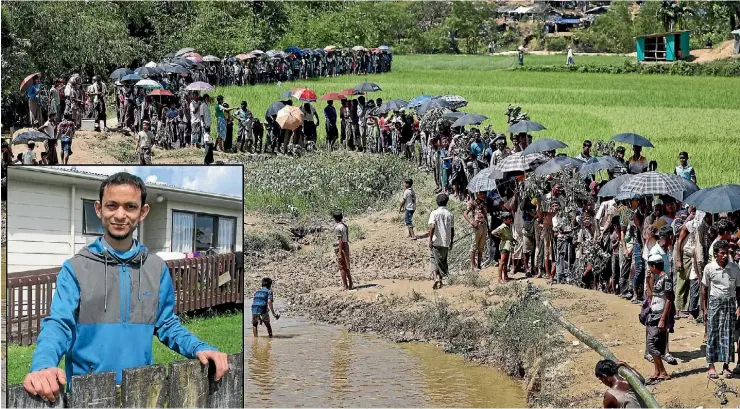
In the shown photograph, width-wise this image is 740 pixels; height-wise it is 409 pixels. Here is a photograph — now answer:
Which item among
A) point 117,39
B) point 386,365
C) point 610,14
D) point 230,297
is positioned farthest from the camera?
point 610,14

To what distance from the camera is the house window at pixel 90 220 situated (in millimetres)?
5223

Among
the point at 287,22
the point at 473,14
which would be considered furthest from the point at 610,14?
the point at 287,22

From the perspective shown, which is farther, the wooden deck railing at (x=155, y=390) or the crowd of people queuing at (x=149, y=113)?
the crowd of people queuing at (x=149, y=113)

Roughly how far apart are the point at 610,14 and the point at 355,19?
89.3 ft

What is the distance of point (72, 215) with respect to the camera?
534cm

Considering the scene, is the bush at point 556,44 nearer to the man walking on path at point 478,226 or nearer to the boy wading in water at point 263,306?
the man walking on path at point 478,226

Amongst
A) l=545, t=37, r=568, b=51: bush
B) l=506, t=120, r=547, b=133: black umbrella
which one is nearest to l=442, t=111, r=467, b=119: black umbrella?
l=506, t=120, r=547, b=133: black umbrella

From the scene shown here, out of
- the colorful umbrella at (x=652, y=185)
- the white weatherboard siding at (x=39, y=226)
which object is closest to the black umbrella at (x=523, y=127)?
the colorful umbrella at (x=652, y=185)

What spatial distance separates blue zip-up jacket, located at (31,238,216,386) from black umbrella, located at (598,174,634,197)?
370 inches

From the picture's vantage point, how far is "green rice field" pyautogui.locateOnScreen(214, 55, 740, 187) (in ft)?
85.2

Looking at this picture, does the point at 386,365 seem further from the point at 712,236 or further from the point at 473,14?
the point at 473,14

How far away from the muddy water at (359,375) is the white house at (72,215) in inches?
258

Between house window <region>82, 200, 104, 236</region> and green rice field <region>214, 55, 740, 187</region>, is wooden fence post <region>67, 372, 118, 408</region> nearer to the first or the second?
house window <region>82, 200, 104, 236</region>

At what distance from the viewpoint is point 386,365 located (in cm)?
1336
